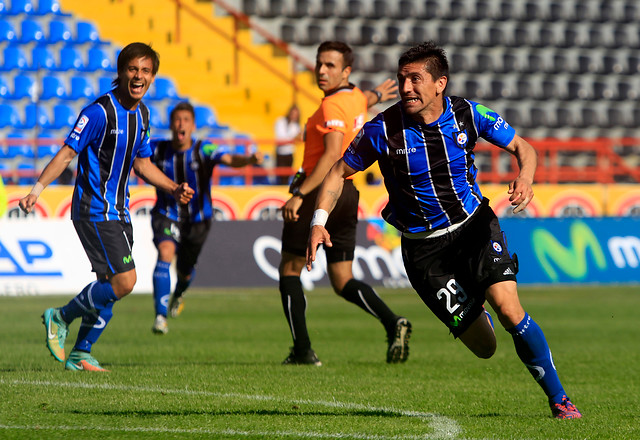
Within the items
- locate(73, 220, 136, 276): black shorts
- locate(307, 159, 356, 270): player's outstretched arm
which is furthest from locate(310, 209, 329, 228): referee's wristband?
locate(73, 220, 136, 276): black shorts

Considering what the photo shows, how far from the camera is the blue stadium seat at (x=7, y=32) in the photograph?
69.2ft

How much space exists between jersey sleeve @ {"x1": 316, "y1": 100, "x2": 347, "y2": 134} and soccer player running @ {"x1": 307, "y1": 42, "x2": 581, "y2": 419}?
197 cm

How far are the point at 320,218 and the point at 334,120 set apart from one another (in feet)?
8.08

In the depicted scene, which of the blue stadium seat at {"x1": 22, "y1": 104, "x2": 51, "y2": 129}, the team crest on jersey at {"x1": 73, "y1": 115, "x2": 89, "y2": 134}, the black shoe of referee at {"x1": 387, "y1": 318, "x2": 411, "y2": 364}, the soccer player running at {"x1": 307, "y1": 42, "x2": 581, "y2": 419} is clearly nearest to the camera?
the soccer player running at {"x1": 307, "y1": 42, "x2": 581, "y2": 419}

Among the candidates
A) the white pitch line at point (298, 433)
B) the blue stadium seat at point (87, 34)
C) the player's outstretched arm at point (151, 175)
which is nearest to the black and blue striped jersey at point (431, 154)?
the white pitch line at point (298, 433)

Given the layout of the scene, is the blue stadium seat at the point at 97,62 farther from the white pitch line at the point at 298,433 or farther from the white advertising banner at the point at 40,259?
the white pitch line at the point at 298,433

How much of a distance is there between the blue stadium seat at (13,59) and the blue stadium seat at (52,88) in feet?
1.60

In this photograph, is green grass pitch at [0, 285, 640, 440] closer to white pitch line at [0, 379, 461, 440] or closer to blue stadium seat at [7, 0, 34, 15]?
white pitch line at [0, 379, 461, 440]

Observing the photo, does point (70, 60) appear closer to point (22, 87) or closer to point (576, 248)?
point (22, 87)

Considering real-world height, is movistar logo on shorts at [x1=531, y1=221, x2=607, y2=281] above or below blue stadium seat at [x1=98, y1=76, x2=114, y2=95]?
below

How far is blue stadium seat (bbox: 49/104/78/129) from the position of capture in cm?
2020

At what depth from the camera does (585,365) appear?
841 centimetres

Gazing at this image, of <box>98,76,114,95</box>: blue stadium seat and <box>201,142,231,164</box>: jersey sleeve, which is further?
<box>98,76,114,95</box>: blue stadium seat

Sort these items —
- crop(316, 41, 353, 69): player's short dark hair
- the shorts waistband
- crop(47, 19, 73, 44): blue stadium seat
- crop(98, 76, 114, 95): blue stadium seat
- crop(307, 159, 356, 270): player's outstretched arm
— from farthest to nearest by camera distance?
crop(47, 19, 73, 44): blue stadium seat → crop(98, 76, 114, 95): blue stadium seat → crop(316, 41, 353, 69): player's short dark hair → the shorts waistband → crop(307, 159, 356, 270): player's outstretched arm
